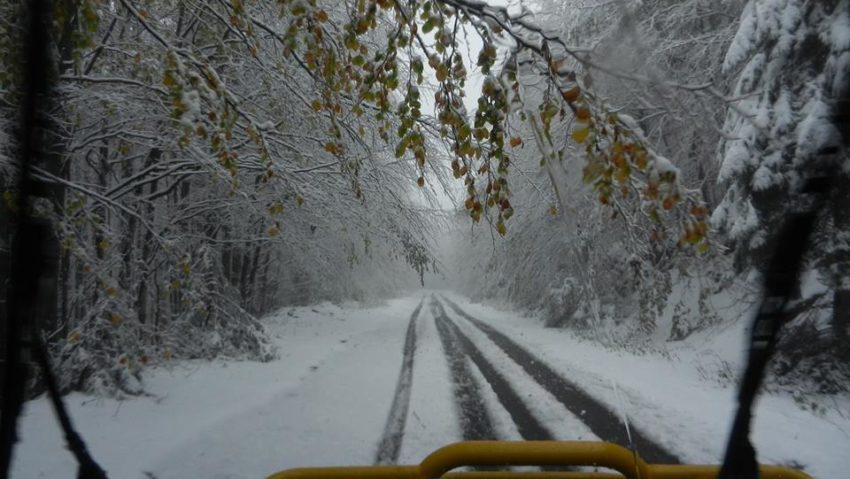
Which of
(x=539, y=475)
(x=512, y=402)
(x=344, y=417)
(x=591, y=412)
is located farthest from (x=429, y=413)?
(x=539, y=475)

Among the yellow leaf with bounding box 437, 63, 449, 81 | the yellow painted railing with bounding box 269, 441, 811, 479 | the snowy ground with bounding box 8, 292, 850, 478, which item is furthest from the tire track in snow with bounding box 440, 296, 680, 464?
the yellow leaf with bounding box 437, 63, 449, 81

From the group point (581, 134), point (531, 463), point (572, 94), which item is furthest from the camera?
point (572, 94)

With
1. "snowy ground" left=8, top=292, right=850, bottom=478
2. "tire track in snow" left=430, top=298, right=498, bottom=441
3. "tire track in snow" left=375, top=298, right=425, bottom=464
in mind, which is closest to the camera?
"snowy ground" left=8, top=292, right=850, bottom=478

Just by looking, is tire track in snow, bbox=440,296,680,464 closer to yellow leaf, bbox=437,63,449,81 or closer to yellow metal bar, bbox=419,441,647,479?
yellow metal bar, bbox=419,441,647,479

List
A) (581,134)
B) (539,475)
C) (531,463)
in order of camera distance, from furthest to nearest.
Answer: (581,134) → (539,475) → (531,463)

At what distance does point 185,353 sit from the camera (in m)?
8.80

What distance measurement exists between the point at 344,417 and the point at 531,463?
537 cm

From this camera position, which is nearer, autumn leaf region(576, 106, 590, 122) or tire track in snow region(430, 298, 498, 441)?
autumn leaf region(576, 106, 590, 122)

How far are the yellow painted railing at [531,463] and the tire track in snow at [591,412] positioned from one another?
1.34 meters

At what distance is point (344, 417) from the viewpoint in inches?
253

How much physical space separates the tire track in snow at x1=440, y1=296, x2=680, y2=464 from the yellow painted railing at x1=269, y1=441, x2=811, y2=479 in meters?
1.34

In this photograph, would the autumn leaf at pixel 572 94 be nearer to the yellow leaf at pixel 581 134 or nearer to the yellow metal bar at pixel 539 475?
the yellow leaf at pixel 581 134

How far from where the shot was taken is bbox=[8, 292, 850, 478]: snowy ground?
184 inches

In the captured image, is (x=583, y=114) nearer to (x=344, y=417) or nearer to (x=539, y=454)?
(x=539, y=454)
